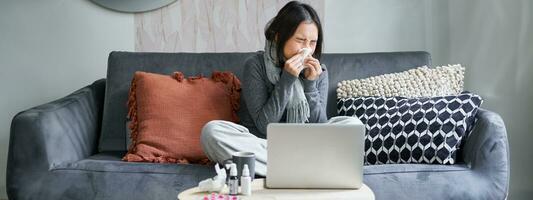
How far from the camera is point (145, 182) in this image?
2.47 metres

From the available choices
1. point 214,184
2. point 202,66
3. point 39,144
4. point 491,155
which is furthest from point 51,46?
point 491,155

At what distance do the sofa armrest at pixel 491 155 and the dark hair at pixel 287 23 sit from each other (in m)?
0.67

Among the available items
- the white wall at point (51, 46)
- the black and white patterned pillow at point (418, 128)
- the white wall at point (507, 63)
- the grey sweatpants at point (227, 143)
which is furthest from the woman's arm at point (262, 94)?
the white wall at point (507, 63)

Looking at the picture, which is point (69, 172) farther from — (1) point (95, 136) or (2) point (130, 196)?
(1) point (95, 136)

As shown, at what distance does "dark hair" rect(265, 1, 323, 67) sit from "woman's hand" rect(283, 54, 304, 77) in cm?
13

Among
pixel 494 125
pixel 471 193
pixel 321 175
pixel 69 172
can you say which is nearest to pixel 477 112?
pixel 494 125

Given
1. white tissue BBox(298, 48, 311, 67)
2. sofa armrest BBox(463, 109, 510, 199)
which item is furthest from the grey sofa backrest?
sofa armrest BBox(463, 109, 510, 199)

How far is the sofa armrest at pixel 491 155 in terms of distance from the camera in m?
2.55

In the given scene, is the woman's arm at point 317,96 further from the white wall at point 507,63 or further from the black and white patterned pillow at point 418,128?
the white wall at point 507,63

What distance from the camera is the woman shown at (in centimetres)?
255

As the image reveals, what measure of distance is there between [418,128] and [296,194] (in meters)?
0.90

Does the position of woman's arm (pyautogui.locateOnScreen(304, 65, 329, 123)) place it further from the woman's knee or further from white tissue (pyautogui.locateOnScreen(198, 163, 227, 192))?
white tissue (pyautogui.locateOnScreen(198, 163, 227, 192))

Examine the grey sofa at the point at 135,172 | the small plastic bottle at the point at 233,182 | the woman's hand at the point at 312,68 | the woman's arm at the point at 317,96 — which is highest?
the woman's hand at the point at 312,68

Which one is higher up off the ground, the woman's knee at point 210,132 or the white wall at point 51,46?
the white wall at point 51,46
